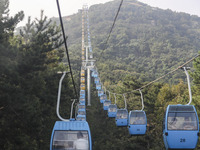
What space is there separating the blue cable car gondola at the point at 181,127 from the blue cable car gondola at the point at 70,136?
3.14 metres

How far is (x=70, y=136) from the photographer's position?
10219mm

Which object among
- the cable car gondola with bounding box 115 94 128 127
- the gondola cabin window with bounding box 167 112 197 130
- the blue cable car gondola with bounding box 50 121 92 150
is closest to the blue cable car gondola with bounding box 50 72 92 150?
the blue cable car gondola with bounding box 50 121 92 150

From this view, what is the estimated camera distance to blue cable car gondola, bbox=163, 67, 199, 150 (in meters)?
10.3

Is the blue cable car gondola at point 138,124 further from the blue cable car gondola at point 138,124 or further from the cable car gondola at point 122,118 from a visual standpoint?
the cable car gondola at point 122,118

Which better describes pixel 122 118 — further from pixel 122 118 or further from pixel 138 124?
pixel 138 124

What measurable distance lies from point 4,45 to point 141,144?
23.4 metres

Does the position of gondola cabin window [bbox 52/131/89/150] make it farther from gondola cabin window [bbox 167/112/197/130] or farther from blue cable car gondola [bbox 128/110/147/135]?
blue cable car gondola [bbox 128/110/147/135]

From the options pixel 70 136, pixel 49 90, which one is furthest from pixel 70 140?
pixel 49 90

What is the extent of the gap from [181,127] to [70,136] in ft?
14.3

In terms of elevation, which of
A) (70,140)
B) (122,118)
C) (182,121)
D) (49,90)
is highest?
(49,90)

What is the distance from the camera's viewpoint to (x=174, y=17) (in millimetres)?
187000

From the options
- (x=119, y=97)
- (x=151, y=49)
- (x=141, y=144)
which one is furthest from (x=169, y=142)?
(x=151, y=49)

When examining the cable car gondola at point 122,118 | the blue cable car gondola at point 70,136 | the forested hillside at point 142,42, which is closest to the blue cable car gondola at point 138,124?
the cable car gondola at point 122,118

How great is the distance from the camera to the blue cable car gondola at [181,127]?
10.3 m
